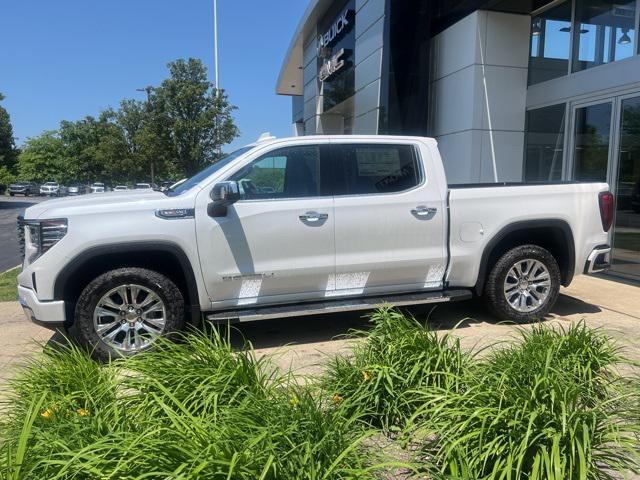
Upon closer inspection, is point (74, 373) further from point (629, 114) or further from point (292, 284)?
point (629, 114)

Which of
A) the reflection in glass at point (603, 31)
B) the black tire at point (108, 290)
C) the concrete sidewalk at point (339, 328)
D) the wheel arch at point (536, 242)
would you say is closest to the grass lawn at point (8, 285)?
the concrete sidewalk at point (339, 328)

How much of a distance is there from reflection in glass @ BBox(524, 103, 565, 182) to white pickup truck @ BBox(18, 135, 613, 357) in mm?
4238

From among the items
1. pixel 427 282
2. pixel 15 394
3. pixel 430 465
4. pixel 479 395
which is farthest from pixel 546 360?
pixel 15 394

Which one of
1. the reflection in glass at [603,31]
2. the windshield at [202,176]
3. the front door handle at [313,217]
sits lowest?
the front door handle at [313,217]

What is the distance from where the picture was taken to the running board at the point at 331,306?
4.69 m

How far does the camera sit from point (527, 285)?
5.69 meters

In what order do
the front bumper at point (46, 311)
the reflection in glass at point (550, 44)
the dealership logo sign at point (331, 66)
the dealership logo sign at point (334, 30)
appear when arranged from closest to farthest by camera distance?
the front bumper at point (46, 311) → the reflection in glass at point (550, 44) → the dealership logo sign at point (334, 30) → the dealership logo sign at point (331, 66)

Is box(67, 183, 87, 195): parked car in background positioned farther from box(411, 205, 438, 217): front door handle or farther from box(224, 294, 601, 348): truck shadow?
box(411, 205, 438, 217): front door handle

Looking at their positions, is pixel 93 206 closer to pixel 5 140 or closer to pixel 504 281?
pixel 504 281

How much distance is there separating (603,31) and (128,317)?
8430 millimetres

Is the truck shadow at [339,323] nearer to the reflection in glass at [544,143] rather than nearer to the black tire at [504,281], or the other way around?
the black tire at [504,281]

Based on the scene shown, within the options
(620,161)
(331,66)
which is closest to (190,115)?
(331,66)

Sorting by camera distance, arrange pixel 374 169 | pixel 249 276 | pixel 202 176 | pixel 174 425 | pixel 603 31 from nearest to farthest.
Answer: pixel 174 425 < pixel 249 276 < pixel 202 176 < pixel 374 169 < pixel 603 31

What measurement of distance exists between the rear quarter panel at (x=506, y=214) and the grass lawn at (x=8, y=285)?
19.4 ft
